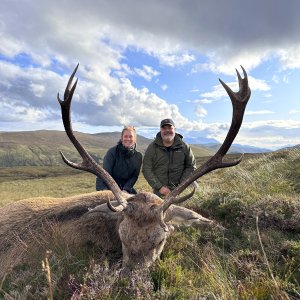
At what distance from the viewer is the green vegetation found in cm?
423

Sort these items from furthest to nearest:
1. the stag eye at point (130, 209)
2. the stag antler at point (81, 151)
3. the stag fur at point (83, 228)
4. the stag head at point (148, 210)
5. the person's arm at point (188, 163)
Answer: the person's arm at point (188, 163), the stag antler at point (81, 151), the stag eye at point (130, 209), the stag fur at point (83, 228), the stag head at point (148, 210)

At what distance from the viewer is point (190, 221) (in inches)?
261

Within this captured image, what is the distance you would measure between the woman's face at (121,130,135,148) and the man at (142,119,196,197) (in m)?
0.56

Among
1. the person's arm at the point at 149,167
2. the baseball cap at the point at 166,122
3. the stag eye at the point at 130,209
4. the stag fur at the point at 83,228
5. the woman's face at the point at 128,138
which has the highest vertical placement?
the baseball cap at the point at 166,122

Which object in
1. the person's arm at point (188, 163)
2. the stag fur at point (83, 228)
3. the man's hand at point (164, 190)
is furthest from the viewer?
the person's arm at point (188, 163)

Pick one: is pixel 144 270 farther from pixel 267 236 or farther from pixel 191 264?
pixel 267 236

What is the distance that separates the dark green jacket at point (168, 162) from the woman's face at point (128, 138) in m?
0.56

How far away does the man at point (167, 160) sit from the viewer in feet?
34.8

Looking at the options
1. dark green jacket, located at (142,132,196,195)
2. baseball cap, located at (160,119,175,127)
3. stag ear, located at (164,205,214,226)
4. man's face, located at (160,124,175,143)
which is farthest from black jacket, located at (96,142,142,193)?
stag ear, located at (164,205,214,226)

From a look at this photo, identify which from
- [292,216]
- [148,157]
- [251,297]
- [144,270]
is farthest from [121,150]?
[251,297]

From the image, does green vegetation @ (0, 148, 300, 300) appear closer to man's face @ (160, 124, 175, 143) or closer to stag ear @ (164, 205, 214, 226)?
stag ear @ (164, 205, 214, 226)

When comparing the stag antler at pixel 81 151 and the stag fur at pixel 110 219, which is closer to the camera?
the stag fur at pixel 110 219

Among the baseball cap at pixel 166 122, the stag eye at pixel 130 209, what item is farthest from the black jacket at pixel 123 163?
the stag eye at pixel 130 209

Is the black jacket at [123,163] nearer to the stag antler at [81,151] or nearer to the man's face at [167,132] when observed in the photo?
the man's face at [167,132]
